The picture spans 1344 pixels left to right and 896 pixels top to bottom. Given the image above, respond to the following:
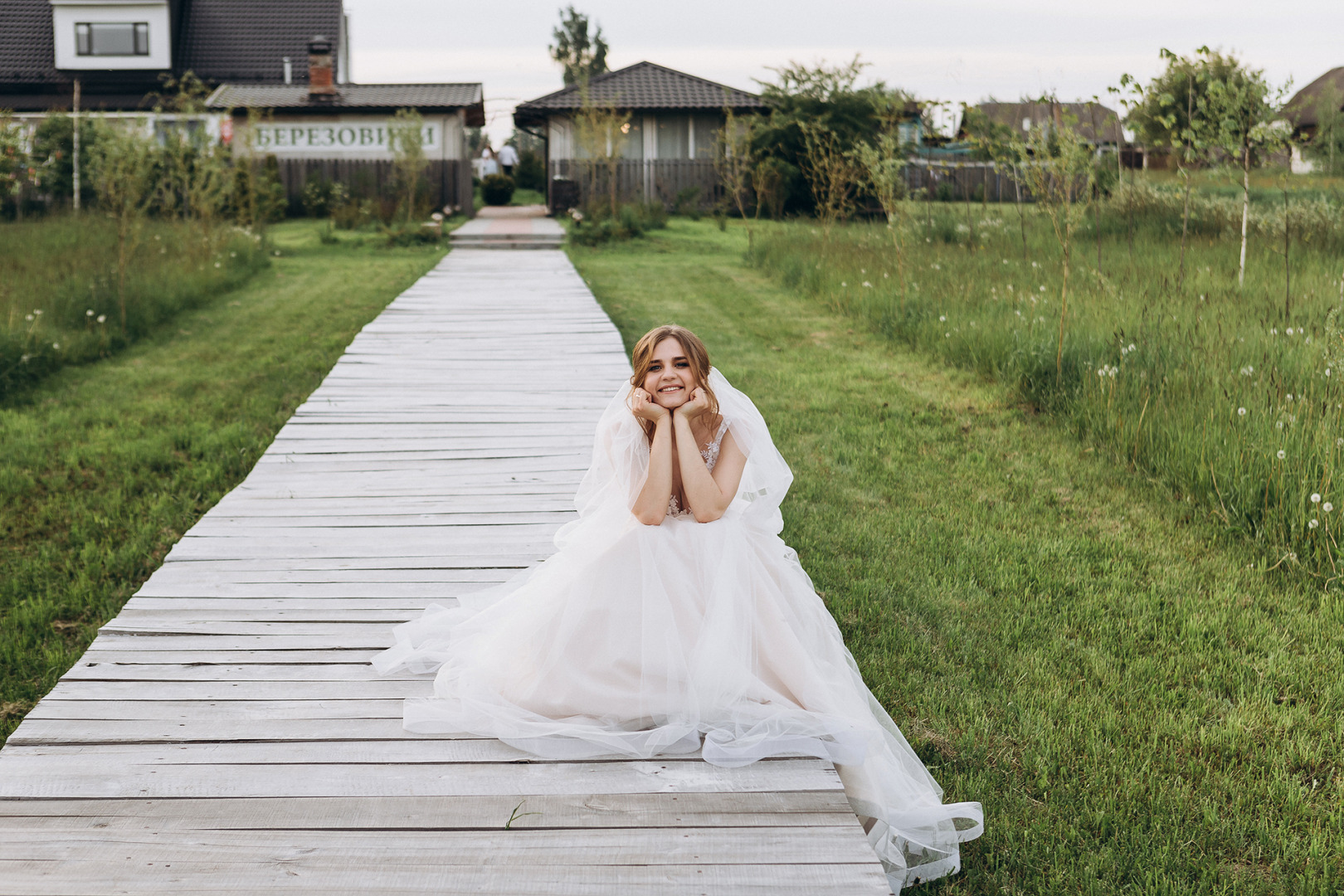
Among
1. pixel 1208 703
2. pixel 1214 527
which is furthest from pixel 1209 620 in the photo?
pixel 1214 527

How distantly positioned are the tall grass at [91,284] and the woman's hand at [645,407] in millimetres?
6183

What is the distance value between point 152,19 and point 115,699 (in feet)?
102

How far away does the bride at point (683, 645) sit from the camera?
Answer: 9.05ft

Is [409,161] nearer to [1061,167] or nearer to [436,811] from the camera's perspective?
[1061,167]

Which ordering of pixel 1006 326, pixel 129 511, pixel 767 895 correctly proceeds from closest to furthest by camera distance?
pixel 767 895 < pixel 129 511 < pixel 1006 326

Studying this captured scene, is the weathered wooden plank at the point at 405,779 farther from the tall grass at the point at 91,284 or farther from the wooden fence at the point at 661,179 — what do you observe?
the wooden fence at the point at 661,179

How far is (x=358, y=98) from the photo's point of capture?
2472cm

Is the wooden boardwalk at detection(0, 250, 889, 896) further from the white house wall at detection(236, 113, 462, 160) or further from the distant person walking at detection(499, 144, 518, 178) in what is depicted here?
the distant person walking at detection(499, 144, 518, 178)

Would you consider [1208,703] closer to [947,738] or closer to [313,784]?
[947,738]

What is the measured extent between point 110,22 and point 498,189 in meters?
11.1

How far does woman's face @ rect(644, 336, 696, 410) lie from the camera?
3.19 m

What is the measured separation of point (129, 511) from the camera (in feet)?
18.0

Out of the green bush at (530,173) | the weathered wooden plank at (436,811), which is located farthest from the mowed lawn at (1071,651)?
the green bush at (530,173)

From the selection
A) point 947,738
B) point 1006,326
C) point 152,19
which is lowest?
point 947,738
